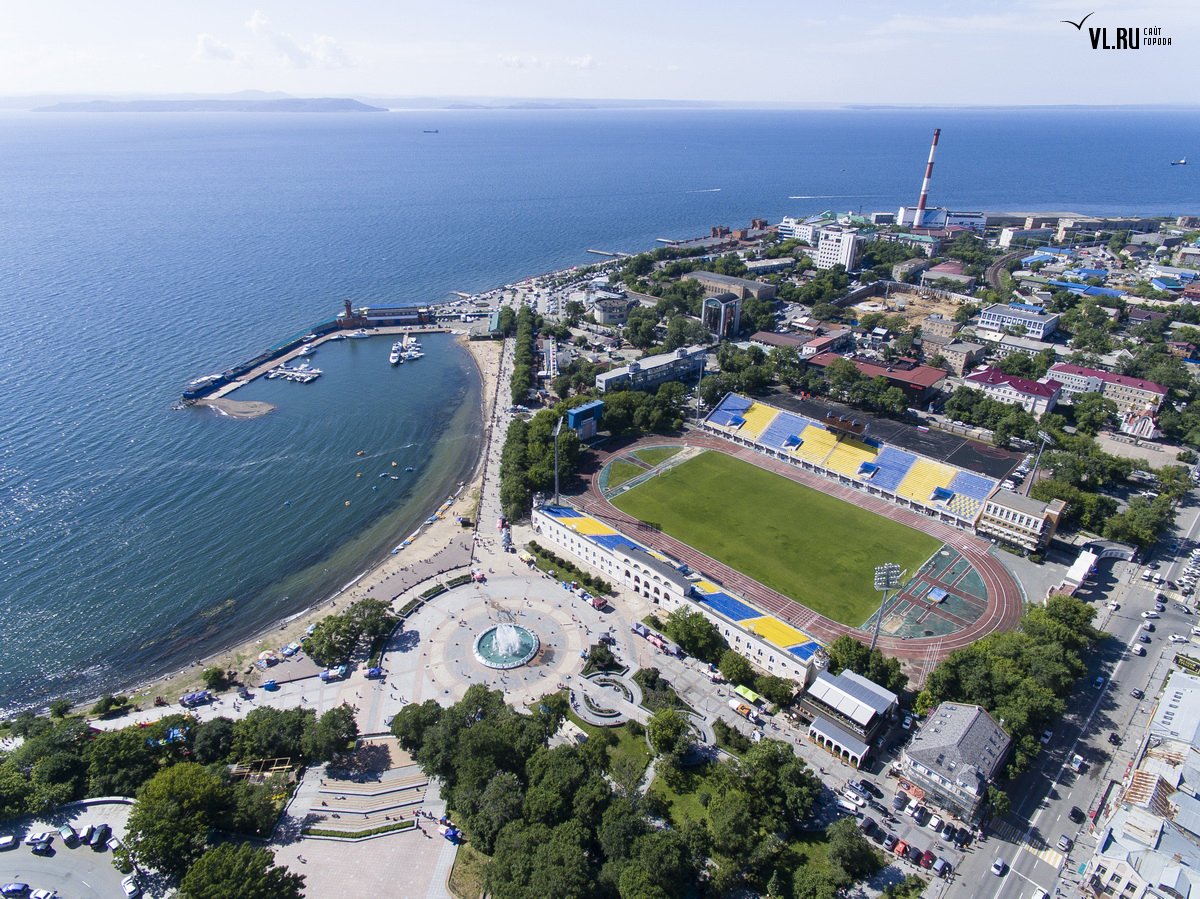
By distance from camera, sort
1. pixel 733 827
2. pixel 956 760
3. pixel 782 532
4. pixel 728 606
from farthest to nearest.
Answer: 1. pixel 782 532
2. pixel 728 606
3. pixel 956 760
4. pixel 733 827

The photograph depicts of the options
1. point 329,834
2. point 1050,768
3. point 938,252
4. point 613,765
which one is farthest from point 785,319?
point 329,834

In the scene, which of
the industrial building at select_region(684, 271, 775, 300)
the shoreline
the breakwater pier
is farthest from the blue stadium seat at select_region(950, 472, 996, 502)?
the breakwater pier

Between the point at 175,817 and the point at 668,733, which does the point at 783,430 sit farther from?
the point at 175,817

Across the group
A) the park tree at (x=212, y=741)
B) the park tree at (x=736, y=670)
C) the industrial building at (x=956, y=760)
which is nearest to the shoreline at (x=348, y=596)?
the park tree at (x=212, y=741)

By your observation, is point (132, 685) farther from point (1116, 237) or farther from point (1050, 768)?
point (1116, 237)

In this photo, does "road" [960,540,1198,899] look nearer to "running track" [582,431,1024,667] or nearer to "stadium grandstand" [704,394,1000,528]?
"running track" [582,431,1024,667]

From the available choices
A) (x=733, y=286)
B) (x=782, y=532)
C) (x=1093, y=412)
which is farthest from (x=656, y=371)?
(x=1093, y=412)
